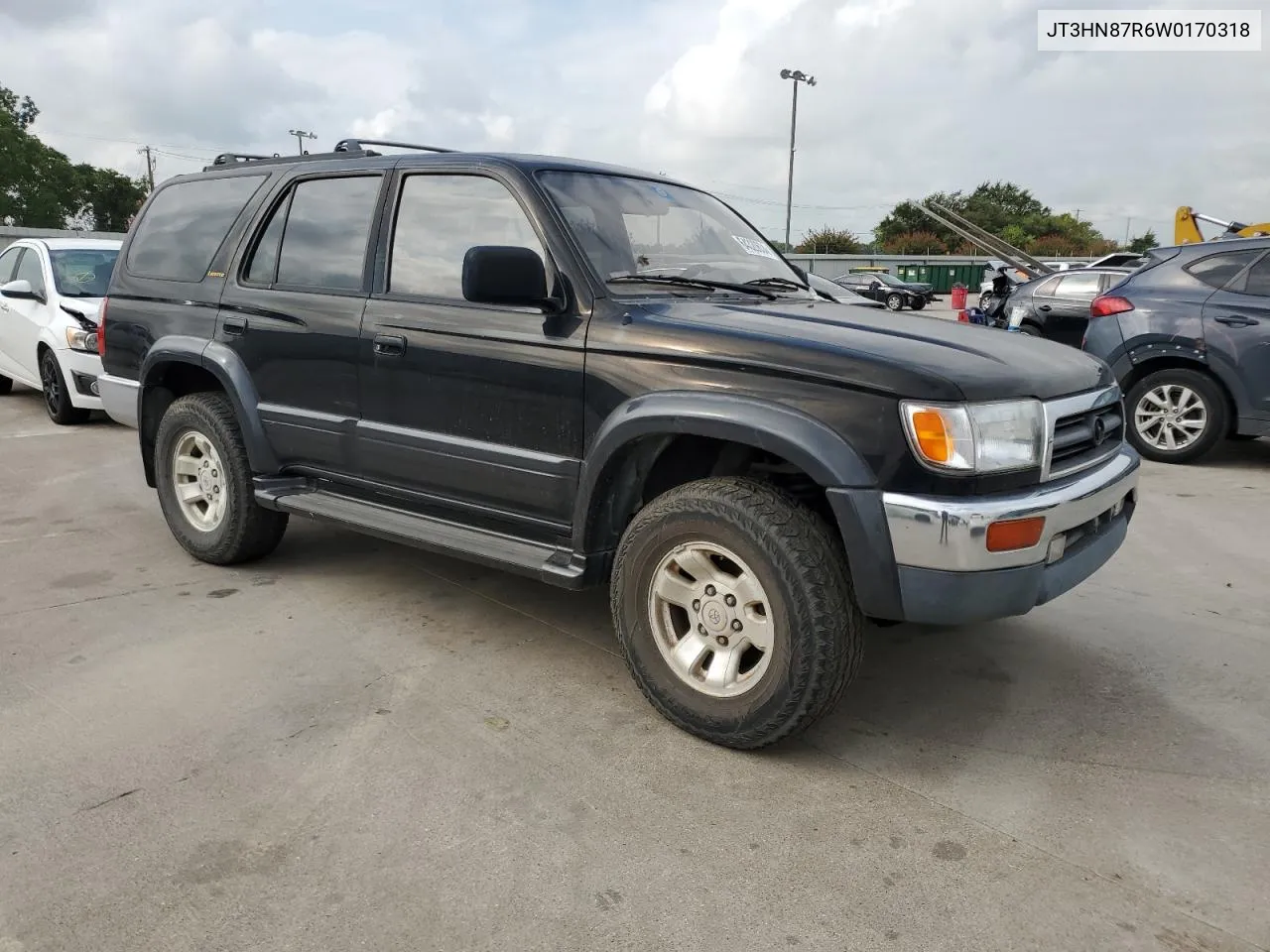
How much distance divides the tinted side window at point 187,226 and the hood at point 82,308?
3.66 metres

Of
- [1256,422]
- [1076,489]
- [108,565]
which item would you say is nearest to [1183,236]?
[1256,422]

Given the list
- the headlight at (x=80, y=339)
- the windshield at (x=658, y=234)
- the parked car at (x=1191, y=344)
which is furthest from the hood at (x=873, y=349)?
the headlight at (x=80, y=339)

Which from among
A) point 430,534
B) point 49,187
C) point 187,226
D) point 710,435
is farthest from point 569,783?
point 49,187

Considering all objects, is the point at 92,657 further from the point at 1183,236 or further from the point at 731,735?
the point at 1183,236

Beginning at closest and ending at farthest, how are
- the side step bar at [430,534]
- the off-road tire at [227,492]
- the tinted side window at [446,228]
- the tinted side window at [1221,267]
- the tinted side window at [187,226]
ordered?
the side step bar at [430,534] → the tinted side window at [446,228] → the off-road tire at [227,492] → the tinted side window at [187,226] → the tinted side window at [1221,267]

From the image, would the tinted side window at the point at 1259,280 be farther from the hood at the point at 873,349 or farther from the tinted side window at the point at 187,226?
the tinted side window at the point at 187,226

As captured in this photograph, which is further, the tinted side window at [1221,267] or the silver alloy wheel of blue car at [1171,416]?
the silver alloy wheel of blue car at [1171,416]

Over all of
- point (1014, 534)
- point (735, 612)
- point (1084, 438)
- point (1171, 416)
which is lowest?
point (735, 612)

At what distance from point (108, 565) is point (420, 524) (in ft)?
6.44

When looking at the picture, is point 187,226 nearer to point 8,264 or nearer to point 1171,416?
point 8,264

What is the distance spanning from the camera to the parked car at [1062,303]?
375 inches

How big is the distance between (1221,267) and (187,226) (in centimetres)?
677

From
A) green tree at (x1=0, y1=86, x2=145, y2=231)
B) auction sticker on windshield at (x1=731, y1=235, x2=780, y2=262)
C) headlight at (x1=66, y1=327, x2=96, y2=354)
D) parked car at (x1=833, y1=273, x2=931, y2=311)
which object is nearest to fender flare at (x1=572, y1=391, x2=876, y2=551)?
auction sticker on windshield at (x1=731, y1=235, x2=780, y2=262)

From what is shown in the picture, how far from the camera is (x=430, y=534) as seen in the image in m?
3.72
